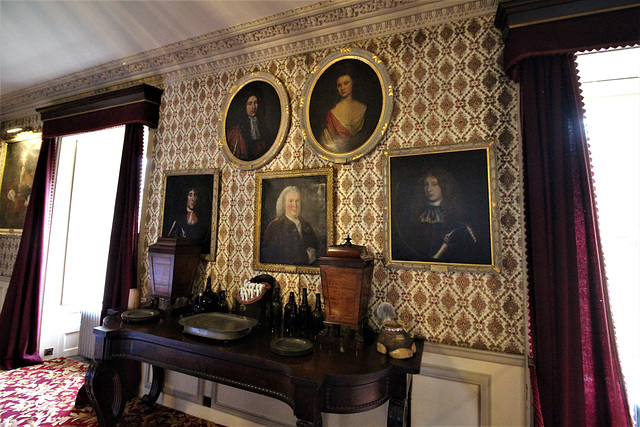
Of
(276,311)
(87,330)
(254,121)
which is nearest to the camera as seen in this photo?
(276,311)

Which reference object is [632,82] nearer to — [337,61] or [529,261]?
[529,261]

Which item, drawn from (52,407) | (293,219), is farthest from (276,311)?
(52,407)

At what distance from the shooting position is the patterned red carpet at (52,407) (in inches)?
121

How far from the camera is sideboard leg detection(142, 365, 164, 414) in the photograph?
330 cm

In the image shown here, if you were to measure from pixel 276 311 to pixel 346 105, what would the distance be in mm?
1962

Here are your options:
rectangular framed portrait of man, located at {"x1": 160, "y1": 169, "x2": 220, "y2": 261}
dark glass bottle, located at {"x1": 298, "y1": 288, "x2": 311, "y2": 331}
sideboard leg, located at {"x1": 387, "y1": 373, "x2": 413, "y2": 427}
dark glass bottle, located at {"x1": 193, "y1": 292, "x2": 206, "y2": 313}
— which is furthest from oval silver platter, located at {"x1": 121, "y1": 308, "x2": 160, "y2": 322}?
sideboard leg, located at {"x1": 387, "y1": 373, "x2": 413, "y2": 427}

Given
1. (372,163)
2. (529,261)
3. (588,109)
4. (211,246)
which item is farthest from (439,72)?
(211,246)

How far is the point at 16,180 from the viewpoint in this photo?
519 centimetres

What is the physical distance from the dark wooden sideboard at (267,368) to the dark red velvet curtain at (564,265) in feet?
2.80

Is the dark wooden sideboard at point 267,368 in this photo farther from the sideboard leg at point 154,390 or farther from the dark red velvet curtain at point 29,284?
the dark red velvet curtain at point 29,284

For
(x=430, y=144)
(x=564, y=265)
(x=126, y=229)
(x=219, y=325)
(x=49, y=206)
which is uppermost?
(x=430, y=144)

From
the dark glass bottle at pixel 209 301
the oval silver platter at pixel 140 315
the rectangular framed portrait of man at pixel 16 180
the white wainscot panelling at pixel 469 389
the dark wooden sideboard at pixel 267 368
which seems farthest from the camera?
the rectangular framed portrait of man at pixel 16 180

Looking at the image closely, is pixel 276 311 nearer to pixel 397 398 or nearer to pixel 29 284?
pixel 397 398

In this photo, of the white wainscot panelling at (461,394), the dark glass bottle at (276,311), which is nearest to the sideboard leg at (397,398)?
the white wainscot panelling at (461,394)
